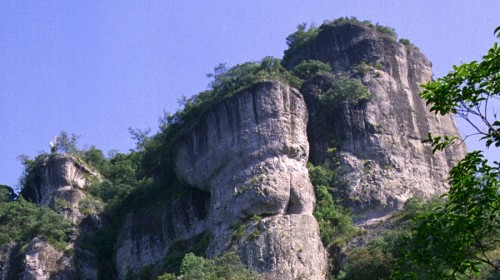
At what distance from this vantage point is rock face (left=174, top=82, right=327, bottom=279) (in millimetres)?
32656

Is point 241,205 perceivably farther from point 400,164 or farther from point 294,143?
point 400,164

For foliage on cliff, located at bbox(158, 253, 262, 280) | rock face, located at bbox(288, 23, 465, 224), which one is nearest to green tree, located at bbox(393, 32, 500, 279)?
foliage on cliff, located at bbox(158, 253, 262, 280)

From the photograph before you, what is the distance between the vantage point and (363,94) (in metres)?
40.8

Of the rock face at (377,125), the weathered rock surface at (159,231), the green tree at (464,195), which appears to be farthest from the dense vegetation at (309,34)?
the green tree at (464,195)

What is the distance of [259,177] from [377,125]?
7.46 meters

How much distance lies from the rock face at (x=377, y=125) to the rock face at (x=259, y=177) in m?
1.97

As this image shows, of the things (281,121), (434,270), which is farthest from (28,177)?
(434,270)

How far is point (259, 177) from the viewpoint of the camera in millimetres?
35375

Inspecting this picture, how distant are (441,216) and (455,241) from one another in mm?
448

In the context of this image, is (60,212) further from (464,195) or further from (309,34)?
(464,195)

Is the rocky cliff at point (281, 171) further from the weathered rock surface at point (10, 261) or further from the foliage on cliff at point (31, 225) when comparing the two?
the foliage on cliff at point (31, 225)

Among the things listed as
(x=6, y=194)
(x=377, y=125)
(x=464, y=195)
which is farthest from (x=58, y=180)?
(x=464, y=195)

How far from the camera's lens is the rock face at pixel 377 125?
37344 mm

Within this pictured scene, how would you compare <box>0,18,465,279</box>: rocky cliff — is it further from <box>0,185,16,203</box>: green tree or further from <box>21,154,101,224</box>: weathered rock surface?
<box>0,185,16,203</box>: green tree
